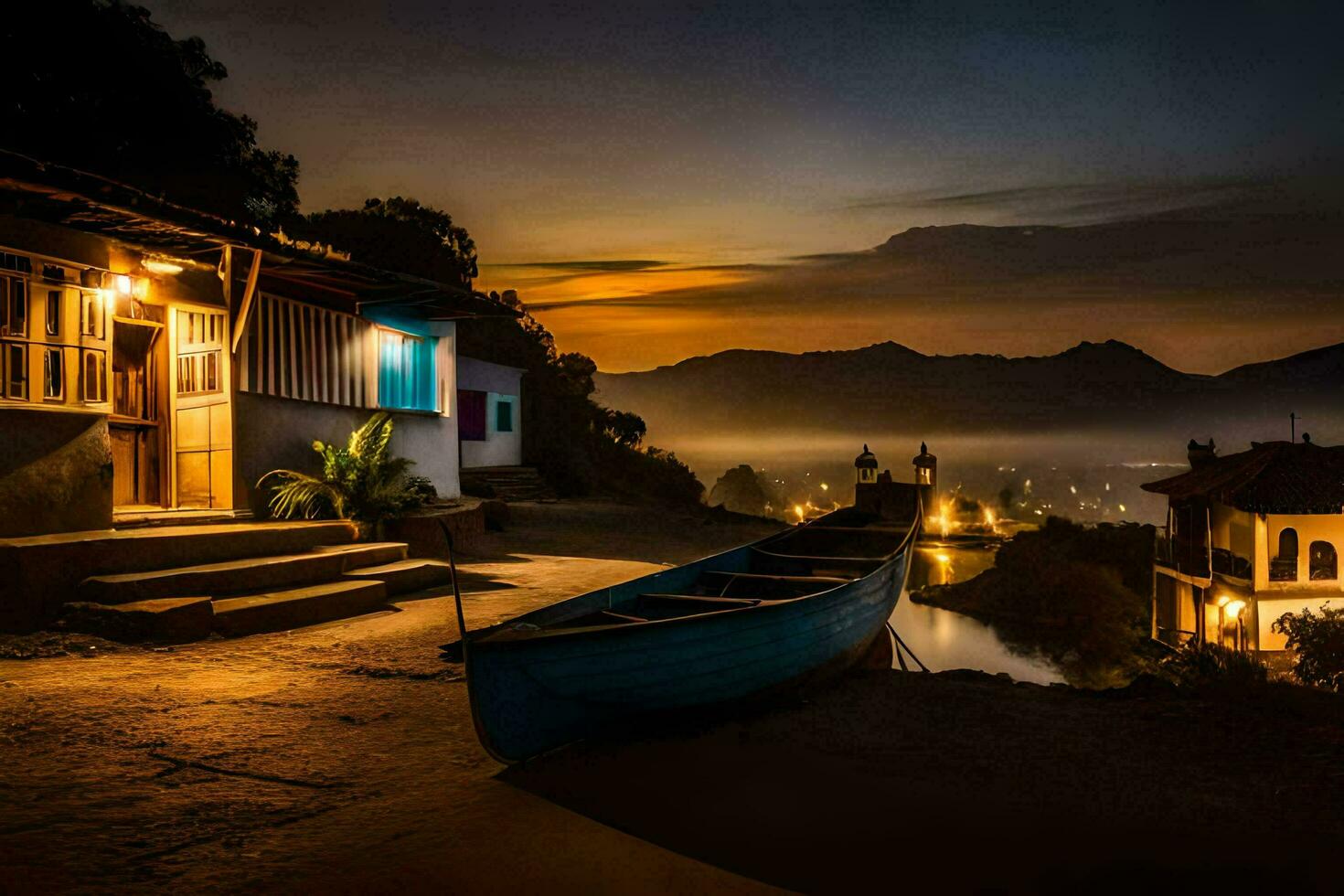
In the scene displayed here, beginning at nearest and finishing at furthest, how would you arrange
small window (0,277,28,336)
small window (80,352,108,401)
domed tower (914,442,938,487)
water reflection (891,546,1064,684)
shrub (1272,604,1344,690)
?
small window (0,277,28,336) → small window (80,352,108,401) → shrub (1272,604,1344,690) → water reflection (891,546,1064,684) → domed tower (914,442,938,487)

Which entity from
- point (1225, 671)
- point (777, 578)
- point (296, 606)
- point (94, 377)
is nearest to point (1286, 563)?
point (1225, 671)

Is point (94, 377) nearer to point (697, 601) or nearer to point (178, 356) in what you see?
point (178, 356)

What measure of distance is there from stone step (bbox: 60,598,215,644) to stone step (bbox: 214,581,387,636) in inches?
11.4

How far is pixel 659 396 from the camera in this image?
16238 centimetres

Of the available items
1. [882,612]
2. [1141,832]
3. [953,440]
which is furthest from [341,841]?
[953,440]

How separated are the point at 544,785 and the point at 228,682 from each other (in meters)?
3.28

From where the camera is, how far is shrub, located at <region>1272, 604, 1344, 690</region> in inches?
626

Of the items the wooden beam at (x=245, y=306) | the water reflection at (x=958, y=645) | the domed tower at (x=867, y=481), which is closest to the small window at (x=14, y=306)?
the wooden beam at (x=245, y=306)

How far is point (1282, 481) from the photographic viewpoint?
886 inches

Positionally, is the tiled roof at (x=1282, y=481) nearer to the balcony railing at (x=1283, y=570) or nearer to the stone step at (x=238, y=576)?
the balcony railing at (x=1283, y=570)

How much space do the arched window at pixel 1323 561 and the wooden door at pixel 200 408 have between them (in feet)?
86.6

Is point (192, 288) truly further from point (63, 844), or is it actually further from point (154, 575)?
point (63, 844)

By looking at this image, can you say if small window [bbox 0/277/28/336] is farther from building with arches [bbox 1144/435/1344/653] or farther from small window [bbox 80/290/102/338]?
building with arches [bbox 1144/435/1344/653]

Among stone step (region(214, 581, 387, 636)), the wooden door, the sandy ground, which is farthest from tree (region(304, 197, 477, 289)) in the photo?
the sandy ground
